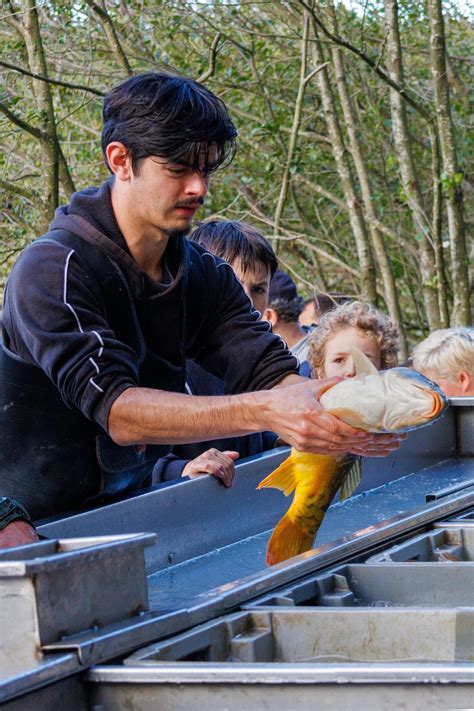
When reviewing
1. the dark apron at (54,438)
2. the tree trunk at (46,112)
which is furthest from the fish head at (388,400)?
the tree trunk at (46,112)

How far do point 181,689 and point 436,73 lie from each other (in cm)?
858

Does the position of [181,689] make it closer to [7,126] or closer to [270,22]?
[7,126]

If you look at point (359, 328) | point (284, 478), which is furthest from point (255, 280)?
point (284, 478)

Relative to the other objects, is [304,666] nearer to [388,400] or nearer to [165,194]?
[388,400]

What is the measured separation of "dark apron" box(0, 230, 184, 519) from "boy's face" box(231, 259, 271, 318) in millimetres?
1908

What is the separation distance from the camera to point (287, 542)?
3.57 meters

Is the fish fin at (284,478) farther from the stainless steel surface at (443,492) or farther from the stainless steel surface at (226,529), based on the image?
the stainless steel surface at (443,492)

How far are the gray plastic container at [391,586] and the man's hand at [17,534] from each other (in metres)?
0.64

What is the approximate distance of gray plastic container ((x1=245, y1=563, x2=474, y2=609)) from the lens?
9.11 ft

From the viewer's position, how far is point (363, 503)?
480cm

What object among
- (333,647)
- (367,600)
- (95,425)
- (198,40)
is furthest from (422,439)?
(198,40)

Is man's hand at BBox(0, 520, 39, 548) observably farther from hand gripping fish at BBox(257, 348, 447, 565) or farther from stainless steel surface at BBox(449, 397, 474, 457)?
stainless steel surface at BBox(449, 397, 474, 457)

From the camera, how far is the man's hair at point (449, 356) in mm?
6516

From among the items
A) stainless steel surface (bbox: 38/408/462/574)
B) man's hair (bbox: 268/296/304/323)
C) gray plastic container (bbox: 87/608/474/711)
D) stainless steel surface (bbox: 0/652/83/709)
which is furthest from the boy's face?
stainless steel surface (bbox: 0/652/83/709)
